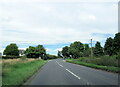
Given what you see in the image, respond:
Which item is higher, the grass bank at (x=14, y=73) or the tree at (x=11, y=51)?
the tree at (x=11, y=51)

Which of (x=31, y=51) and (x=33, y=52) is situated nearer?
(x=31, y=51)

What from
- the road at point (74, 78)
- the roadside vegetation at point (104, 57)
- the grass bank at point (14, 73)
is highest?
the roadside vegetation at point (104, 57)

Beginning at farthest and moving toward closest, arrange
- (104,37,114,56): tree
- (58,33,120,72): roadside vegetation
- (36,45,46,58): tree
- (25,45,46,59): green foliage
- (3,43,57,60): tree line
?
(36,45,46,58): tree, (3,43,57,60): tree line, (25,45,46,59): green foliage, (104,37,114,56): tree, (58,33,120,72): roadside vegetation

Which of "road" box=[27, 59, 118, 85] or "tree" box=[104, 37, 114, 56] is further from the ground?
"tree" box=[104, 37, 114, 56]

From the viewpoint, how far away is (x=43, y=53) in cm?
13038

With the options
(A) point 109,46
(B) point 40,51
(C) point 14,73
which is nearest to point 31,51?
(B) point 40,51

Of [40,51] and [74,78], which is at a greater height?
[40,51]

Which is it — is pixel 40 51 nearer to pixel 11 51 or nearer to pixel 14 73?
pixel 11 51

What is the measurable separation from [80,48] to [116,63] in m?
113

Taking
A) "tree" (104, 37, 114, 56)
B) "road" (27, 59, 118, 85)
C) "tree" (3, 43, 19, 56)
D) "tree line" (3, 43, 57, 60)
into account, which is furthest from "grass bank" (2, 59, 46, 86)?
"tree" (3, 43, 19, 56)

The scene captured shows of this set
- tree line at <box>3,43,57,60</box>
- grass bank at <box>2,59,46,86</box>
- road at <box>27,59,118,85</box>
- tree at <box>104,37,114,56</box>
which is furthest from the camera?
tree line at <box>3,43,57,60</box>

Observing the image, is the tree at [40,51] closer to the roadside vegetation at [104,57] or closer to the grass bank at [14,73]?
the roadside vegetation at [104,57]

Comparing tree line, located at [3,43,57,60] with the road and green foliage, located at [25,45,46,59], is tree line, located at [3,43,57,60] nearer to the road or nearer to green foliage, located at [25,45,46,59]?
green foliage, located at [25,45,46,59]

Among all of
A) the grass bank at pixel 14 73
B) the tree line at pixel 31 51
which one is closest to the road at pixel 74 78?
the grass bank at pixel 14 73
